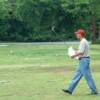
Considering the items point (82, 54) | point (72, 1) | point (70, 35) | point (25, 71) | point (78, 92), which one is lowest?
point (70, 35)

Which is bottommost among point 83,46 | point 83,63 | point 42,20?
point 42,20

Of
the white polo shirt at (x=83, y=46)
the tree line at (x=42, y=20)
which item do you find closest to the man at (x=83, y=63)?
the white polo shirt at (x=83, y=46)

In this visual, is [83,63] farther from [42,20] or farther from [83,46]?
[42,20]

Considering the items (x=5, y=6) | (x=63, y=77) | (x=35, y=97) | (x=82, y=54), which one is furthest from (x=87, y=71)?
(x=5, y=6)

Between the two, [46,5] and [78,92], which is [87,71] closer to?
[78,92]

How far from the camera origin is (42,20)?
87.2m

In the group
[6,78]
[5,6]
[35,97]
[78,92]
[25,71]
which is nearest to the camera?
[35,97]

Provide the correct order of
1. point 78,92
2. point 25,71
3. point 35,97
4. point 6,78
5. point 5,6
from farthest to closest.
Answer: point 5,6
point 25,71
point 6,78
point 78,92
point 35,97

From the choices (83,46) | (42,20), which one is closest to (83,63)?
(83,46)

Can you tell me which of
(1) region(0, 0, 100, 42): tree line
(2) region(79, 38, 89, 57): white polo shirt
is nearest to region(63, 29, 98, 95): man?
(2) region(79, 38, 89, 57): white polo shirt

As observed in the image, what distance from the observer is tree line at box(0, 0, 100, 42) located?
273ft

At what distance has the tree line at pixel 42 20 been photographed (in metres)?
83.3

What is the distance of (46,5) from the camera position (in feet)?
282

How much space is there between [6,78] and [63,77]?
84.9 inches
